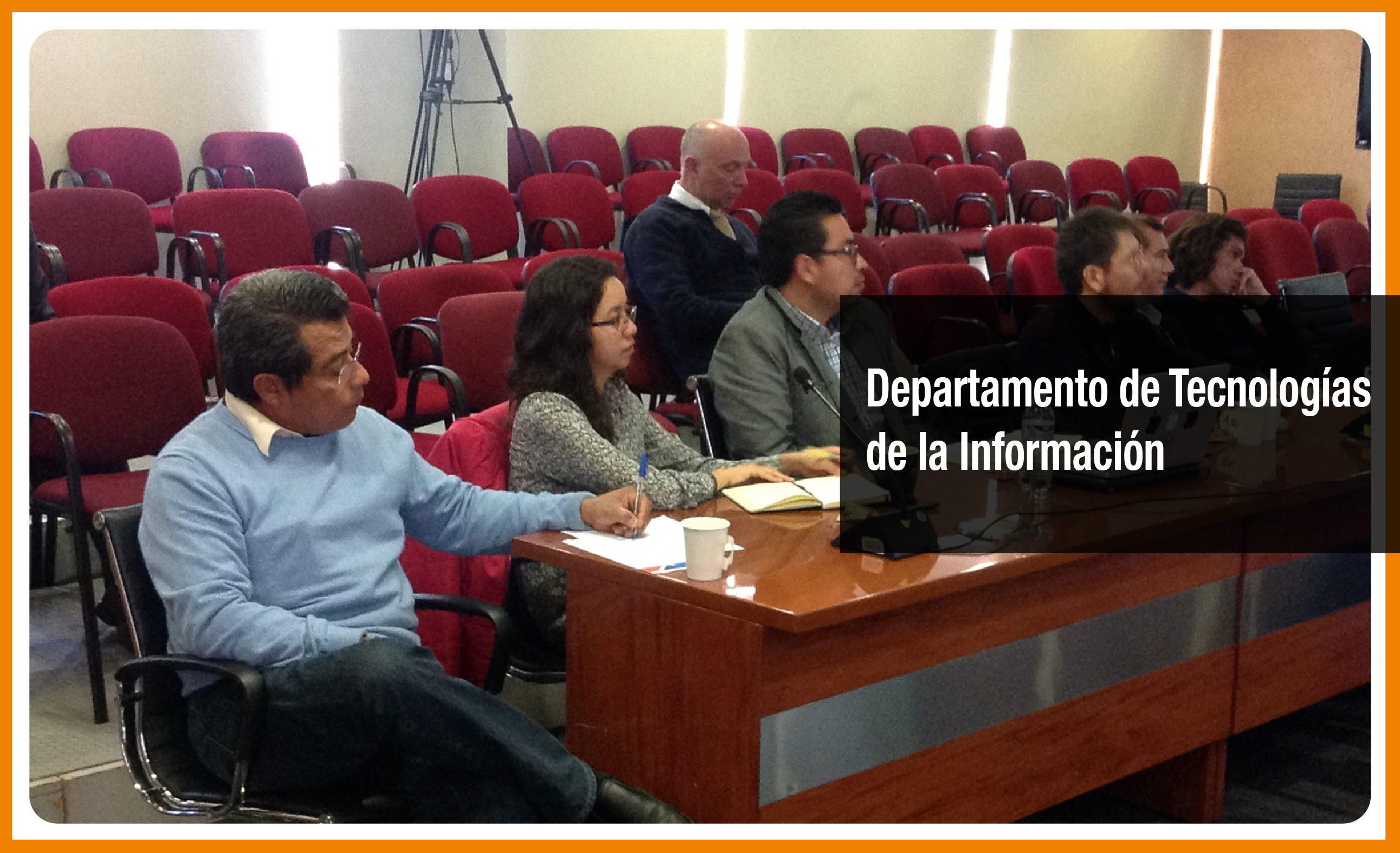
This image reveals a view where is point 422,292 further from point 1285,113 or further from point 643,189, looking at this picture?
point 1285,113

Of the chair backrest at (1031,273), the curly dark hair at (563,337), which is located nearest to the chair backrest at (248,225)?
the chair backrest at (1031,273)

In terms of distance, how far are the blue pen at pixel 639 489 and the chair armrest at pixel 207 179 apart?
468 cm

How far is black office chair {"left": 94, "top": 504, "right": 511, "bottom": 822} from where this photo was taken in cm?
183

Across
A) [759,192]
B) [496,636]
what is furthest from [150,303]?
[759,192]

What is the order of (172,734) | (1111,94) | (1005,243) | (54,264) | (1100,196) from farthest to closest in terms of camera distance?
(1111,94)
(1100,196)
(1005,243)
(54,264)
(172,734)

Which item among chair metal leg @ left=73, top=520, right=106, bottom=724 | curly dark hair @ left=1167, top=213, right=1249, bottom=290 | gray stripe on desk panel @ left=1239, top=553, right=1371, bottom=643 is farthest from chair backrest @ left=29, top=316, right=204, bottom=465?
curly dark hair @ left=1167, top=213, right=1249, bottom=290

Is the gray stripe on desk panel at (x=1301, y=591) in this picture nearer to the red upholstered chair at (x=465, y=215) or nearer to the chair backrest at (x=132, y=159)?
the red upholstered chair at (x=465, y=215)

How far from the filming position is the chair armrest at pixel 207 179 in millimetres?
6406

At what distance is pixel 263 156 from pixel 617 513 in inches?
192

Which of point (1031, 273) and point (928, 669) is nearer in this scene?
point (928, 669)

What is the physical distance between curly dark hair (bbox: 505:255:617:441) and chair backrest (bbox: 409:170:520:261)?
336 centimetres

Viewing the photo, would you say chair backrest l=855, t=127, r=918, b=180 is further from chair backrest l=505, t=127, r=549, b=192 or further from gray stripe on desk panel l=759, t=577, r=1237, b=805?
gray stripe on desk panel l=759, t=577, r=1237, b=805

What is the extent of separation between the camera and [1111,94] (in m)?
10.8

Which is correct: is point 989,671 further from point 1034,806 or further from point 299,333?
point 299,333
